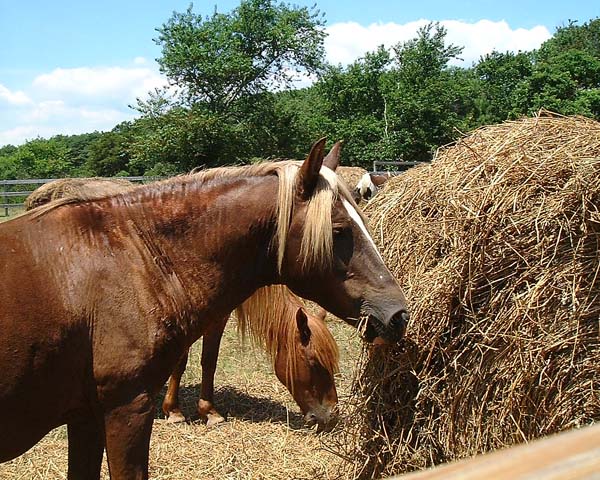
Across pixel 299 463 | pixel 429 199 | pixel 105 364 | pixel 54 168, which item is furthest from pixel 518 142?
pixel 54 168

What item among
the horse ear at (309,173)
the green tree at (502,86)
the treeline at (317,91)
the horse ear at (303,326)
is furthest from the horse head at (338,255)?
the green tree at (502,86)

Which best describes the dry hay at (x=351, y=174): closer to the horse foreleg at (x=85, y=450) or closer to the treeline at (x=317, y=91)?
the treeline at (x=317, y=91)

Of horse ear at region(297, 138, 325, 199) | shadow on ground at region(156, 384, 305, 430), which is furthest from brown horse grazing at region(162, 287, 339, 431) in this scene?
horse ear at region(297, 138, 325, 199)

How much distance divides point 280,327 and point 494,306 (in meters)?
2.05

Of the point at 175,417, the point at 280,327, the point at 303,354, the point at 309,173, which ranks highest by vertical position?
the point at 309,173

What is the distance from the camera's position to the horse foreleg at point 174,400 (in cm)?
534

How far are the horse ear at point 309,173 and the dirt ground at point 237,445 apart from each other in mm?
1852

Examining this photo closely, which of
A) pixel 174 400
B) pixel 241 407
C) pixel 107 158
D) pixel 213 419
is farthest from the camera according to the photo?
pixel 107 158

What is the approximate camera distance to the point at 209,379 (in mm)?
5414

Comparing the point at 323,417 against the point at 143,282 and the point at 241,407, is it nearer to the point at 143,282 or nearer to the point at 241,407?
the point at 241,407

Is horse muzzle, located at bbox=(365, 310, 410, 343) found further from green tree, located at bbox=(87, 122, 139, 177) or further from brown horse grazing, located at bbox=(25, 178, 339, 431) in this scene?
green tree, located at bbox=(87, 122, 139, 177)

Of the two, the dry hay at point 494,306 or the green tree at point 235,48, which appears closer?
the dry hay at point 494,306

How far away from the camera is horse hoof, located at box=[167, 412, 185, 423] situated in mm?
5352

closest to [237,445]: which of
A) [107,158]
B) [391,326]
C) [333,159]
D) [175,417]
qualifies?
[175,417]
